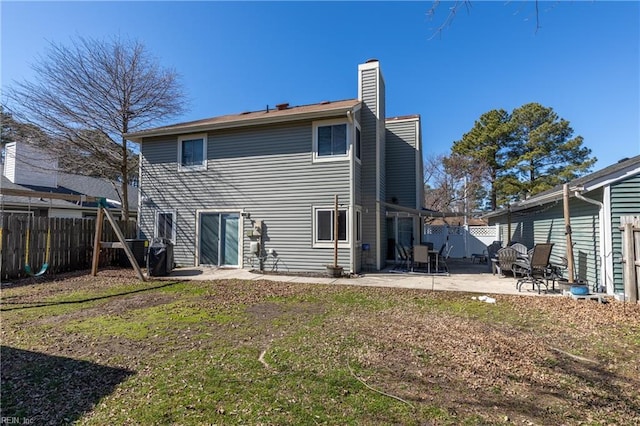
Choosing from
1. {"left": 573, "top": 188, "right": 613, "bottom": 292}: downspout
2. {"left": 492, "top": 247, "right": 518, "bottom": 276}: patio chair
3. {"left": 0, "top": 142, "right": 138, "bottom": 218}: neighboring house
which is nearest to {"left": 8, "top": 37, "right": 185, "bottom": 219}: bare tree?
{"left": 0, "top": 142, "right": 138, "bottom": 218}: neighboring house

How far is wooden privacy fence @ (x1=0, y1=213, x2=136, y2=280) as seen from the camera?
8.09 m

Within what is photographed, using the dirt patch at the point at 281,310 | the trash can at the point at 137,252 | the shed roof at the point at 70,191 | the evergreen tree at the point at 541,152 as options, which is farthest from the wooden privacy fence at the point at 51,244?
the evergreen tree at the point at 541,152

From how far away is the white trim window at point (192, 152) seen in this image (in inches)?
462

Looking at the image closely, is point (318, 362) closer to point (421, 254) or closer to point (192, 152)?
point (421, 254)

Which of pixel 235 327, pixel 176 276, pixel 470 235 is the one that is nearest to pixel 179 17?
pixel 176 276

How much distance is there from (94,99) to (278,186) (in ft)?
31.0

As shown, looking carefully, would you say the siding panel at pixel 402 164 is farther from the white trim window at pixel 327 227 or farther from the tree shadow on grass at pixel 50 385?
the tree shadow on grass at pixel 50 385

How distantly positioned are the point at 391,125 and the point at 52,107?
14301mm

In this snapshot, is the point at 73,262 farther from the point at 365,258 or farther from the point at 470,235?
the point at 470,235

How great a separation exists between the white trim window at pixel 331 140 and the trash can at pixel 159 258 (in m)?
5.49

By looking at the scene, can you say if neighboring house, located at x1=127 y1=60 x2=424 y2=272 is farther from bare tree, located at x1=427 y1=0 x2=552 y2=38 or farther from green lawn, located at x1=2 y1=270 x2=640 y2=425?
bare tree, located at x1=427 y1=0 x2=552 y2=38

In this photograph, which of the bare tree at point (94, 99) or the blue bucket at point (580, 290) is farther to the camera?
the bare tree at point (94, 99)

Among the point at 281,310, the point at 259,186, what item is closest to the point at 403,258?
the point at 259,186

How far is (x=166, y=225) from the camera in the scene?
1204 cm
